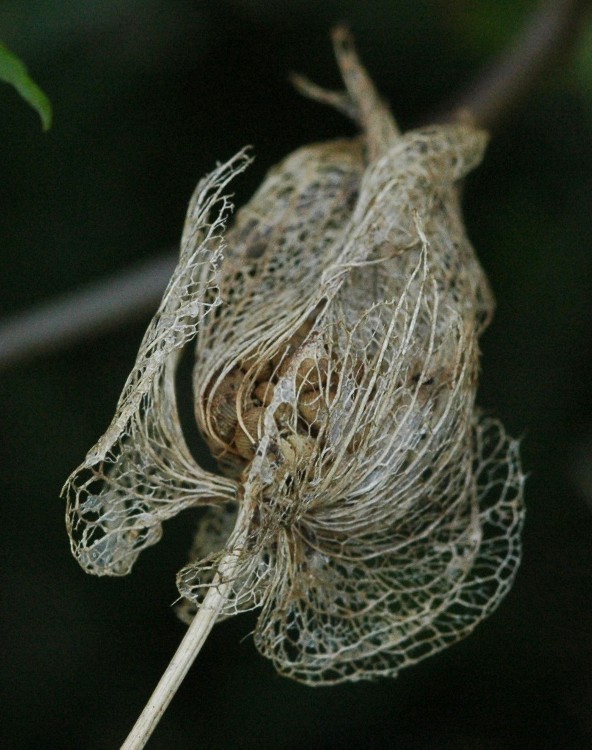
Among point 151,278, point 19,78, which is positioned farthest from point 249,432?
point 151,278

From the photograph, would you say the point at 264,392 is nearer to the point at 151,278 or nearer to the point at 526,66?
the point at 151,278

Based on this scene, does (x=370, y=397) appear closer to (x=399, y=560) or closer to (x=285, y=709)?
(x=399, y=560)

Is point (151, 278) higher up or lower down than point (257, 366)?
higher up

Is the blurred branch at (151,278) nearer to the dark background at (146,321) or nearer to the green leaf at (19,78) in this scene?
the dark background at (146,321)

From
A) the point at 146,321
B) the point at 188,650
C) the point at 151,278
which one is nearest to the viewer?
the point at 188,650

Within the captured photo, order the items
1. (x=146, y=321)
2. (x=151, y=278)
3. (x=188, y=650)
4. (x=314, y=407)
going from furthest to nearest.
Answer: (x=146, y=321), (x=151, y=278), (x=314, y=407), (x=188, y=650)

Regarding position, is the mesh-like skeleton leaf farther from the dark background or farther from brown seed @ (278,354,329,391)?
the dark background

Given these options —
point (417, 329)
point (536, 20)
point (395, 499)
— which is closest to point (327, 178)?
point (417, 329)
